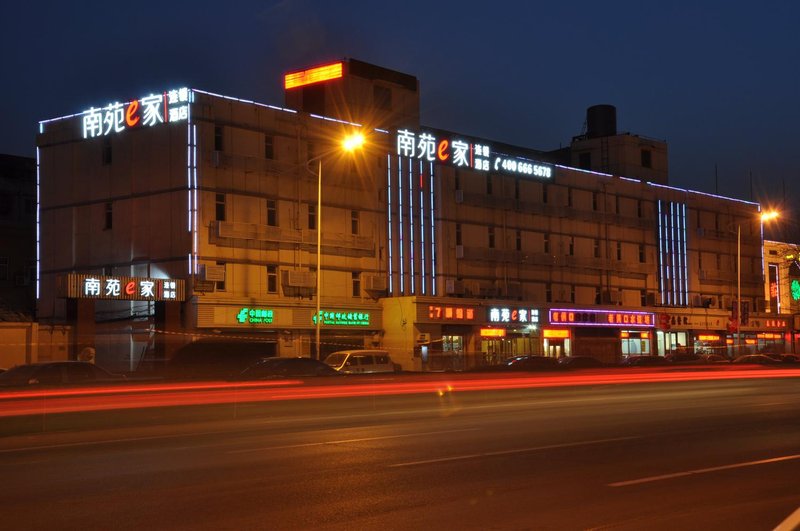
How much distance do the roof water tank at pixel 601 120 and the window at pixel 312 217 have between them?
1300 inches

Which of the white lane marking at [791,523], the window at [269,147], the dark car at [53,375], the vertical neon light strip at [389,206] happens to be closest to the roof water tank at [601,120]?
the vertical neon light strip at [389,206]

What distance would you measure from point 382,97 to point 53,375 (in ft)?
104

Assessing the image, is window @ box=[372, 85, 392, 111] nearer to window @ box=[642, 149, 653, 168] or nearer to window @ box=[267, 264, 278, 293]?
window @ box=[267, 264, 278, 293]

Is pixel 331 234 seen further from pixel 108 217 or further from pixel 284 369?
pixel 284 369

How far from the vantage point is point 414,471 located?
12594 mm

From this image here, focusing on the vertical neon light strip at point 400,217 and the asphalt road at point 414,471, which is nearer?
the asphalt road at point 414,471

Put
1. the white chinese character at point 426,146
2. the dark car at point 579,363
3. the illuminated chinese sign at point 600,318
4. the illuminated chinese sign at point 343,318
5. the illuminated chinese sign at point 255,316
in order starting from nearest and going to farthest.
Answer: the dark car at point 579,363, the illuminated chinese sign at point 255,316, the illuminated chinese sign at point 343,318, the white chinese character at point 426,146, the illuminated chinese sign at point 600,318

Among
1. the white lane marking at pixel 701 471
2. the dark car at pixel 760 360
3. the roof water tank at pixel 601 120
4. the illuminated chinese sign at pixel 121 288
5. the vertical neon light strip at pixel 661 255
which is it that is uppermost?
the roof water tank at pixel 601 120

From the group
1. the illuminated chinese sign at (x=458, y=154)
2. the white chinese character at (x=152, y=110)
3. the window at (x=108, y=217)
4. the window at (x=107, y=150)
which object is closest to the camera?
the white chinese character at (x=152, y=110)

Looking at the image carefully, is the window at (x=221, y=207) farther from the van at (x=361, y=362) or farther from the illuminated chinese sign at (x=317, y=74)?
the van at (x=361, y=362)

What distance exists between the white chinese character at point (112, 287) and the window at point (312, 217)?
11033 millimetres

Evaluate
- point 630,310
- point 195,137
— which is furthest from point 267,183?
point 630,310

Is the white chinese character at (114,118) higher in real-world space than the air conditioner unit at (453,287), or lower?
higher

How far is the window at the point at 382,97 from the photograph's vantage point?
175 feet
